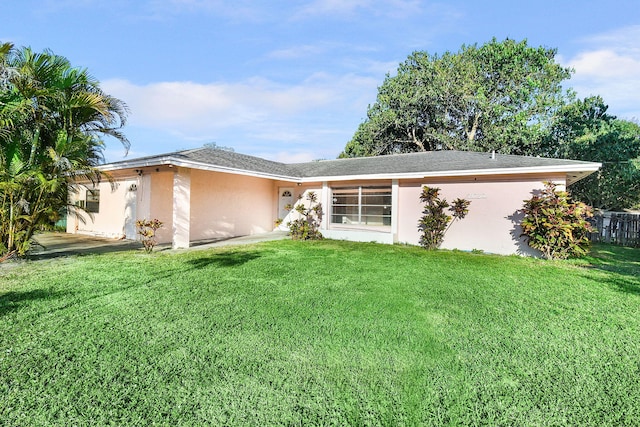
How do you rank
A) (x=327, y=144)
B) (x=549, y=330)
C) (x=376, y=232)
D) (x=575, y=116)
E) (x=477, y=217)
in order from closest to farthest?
(x=549, y=330), (x=477, y=217), (x=376, y=232), (x=575, y=116), (x=327, y=144)

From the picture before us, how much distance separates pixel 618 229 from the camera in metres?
14.1

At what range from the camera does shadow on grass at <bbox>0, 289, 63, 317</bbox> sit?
186 inches

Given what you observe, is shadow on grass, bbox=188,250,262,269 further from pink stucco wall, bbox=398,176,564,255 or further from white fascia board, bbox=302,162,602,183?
pink stucco wall, bbox=398,176,564,255

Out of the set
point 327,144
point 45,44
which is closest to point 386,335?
point 45,44

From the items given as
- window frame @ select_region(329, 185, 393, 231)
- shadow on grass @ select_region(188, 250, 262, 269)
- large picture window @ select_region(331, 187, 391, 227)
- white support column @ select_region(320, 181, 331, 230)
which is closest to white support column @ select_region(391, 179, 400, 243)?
window frame @ select_region(329, 185, 393, 231)

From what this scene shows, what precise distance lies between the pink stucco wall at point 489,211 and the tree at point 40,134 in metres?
10.8

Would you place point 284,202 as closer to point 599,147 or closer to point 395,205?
Answer: point 395,205

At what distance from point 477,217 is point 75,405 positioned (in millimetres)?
11549

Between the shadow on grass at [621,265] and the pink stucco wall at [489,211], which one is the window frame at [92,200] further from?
the shadow on grass at [621,265]

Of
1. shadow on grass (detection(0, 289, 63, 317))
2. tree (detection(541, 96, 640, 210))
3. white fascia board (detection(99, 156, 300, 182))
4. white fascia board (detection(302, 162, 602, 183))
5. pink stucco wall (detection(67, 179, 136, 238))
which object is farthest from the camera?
tree (detection(541, 96, 640, 210))

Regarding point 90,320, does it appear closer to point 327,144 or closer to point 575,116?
point 575,116

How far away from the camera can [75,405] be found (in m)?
2.59

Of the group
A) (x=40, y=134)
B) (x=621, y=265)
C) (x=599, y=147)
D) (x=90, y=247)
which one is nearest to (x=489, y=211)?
(x=621, y=265)

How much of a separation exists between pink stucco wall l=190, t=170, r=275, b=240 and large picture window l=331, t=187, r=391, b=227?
3.82 m
